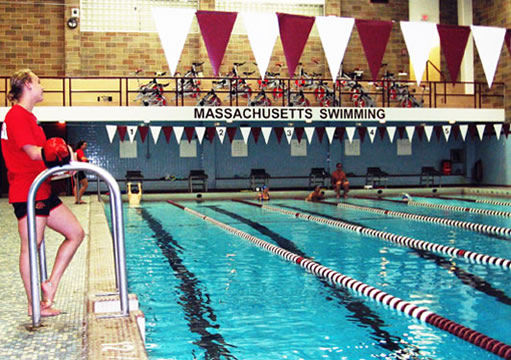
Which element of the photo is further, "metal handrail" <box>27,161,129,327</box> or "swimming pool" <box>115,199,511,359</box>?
"swimming pool" <box>115,199,511,359</box>

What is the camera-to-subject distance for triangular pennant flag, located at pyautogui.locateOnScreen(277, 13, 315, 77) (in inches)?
376

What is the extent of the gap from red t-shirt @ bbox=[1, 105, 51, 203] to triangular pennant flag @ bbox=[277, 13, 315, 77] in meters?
6.76

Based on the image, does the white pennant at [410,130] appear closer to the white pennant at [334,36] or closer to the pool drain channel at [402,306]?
the white pennant at [334,36]

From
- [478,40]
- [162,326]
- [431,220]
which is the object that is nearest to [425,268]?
[162,326]

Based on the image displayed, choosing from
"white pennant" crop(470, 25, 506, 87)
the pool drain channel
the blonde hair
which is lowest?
the pool drain channel

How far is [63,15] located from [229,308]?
15937mm

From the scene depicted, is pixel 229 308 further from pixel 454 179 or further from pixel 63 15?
pixel 454 179

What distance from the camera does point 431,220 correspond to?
412 inches

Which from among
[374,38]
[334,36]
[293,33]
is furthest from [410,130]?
[293,33]

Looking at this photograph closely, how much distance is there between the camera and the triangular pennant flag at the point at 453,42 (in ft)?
33.0

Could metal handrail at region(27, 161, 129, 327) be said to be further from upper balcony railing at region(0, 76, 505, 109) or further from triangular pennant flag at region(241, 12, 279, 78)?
upper balcony railing at region(0, 76, 505, 109)

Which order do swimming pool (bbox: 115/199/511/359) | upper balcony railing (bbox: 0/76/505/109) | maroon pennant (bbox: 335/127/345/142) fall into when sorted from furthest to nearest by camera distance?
maroon pennant (bbox: 335/127/345/142)
upper balcony railing (bbox: 0/76/505/109)
swimming pool (bbox: 115/199/511/359)

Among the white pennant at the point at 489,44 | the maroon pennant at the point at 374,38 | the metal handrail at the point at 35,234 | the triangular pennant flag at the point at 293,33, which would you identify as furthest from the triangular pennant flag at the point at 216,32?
the metal handrail at the point at 35,234

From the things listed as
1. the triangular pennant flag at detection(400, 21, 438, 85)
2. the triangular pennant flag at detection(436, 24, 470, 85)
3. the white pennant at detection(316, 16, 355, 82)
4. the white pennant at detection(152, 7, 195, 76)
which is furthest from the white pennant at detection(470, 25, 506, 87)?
the white pennant at detection(152, 7, 195, 76)
